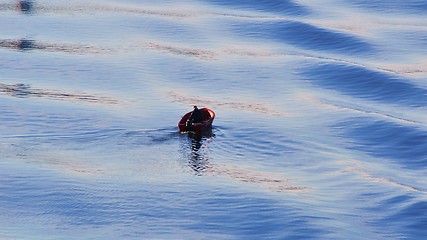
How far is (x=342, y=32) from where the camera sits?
8644 cm

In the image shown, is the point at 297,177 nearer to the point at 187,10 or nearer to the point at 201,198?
the point at 201,198

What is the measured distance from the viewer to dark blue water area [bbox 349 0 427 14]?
97188 mm

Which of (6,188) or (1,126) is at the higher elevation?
(1,126)

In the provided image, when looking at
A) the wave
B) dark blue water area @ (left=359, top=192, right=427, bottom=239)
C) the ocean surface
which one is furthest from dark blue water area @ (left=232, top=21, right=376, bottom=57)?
dark blue water area @ (left=359, top=192, right=427, bottom=239)

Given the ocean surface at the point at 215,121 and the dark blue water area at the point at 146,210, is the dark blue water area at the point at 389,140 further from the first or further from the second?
the dark blue water area at the point at 146,210

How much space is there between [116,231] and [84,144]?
11679 mm

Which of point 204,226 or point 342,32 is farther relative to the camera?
point 342,32

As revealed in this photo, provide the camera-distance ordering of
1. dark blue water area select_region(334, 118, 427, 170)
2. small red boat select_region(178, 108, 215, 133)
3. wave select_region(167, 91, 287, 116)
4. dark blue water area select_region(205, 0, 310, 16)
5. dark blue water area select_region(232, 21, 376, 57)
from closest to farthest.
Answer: dark blue water area select_region(334, 118, 427, 170) < small red boat select_region(178, 108, 215, 133) < wave select_region(167, 91, 287, 116) < dark blue water area select_region(232, 21, 376, 57) < dark blue water area select_region(205, 0, 310, 16)

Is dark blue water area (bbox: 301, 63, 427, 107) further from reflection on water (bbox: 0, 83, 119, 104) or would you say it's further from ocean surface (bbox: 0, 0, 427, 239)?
reflection on water (bbox: 0, 83, 119, 104)

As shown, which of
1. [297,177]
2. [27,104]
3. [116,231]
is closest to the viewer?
[116,231]

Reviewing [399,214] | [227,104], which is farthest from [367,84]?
[399,214]

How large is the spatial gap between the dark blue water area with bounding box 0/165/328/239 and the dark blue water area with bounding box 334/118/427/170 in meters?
10.8

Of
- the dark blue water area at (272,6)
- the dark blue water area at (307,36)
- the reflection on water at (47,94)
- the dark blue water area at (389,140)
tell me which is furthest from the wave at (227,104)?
the dark blue water area at (272,6)

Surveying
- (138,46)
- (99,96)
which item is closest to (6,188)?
(99,96)
